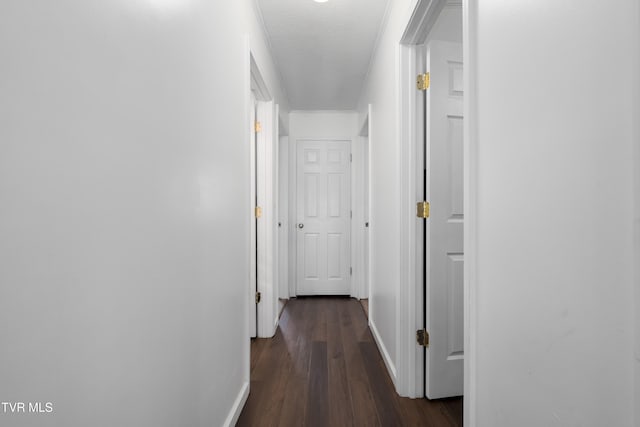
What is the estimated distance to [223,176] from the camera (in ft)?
4.74

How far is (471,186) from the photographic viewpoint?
0.98 metres

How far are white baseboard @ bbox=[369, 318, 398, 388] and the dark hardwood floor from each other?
0.13 ft

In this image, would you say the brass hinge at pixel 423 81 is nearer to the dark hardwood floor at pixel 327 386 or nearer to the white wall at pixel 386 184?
the white wall at pixel 386 184

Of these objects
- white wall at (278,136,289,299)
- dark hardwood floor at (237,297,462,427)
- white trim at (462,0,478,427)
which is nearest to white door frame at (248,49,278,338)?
dark hardwood floor at (237,297,462,427)

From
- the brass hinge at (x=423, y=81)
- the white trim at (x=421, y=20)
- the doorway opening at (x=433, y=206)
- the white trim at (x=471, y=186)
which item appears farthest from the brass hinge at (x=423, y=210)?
the white trim at (x=421, y=20)

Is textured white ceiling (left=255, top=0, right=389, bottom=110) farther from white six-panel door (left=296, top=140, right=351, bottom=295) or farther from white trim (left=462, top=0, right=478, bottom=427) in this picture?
white trim (left=462, top=0, right=478, bottom=427)

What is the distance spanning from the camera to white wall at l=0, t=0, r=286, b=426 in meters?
0.49

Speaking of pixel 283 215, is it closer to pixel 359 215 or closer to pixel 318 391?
pixel 359 215

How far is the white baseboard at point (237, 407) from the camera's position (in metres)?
1.50

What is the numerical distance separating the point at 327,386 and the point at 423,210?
4.09 ft

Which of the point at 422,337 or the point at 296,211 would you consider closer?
the point at 422,337

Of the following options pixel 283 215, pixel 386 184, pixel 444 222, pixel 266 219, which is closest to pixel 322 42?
pixel 386 184

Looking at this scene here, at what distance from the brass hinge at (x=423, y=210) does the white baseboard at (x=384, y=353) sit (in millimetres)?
987

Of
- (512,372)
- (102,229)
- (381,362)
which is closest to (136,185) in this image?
(102,229)
